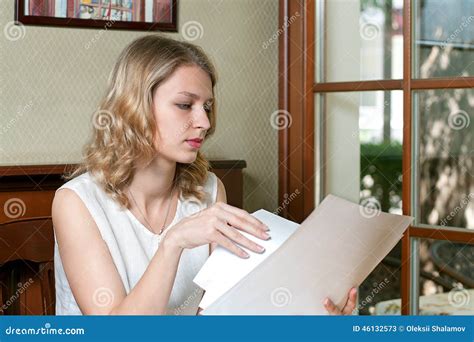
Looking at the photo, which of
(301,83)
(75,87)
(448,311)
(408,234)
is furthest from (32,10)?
(448,311)

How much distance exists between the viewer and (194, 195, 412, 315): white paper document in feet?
3.95

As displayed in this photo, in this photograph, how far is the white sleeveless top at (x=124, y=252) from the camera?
5.50 feet

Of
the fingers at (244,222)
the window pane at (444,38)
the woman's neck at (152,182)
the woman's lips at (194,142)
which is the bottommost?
the fingers at (244,222)

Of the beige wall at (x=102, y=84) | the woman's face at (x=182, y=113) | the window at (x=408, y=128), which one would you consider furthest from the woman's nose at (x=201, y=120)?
the window at (x=408, y=128)

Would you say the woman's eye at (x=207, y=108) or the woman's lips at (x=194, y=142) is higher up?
the woman's eye at (x=207, y=108)

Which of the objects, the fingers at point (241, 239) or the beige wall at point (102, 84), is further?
the beige wall at point (102, 84)

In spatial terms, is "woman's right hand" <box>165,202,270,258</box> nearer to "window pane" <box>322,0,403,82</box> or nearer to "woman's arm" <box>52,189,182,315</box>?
"woman's arm" <box>52,189,182,315</box>

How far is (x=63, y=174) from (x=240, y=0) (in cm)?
89

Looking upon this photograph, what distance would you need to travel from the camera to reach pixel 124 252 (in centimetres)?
174

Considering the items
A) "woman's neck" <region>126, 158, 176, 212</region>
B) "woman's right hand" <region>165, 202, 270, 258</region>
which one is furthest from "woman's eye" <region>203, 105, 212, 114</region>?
"woman's right hand" <region>165, 202, 270, 258</region>

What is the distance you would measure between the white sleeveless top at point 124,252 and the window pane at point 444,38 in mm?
949

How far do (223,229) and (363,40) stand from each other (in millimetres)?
1389

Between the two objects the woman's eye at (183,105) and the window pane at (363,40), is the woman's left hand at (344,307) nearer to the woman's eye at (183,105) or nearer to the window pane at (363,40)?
the woman's eye at (183,105)
